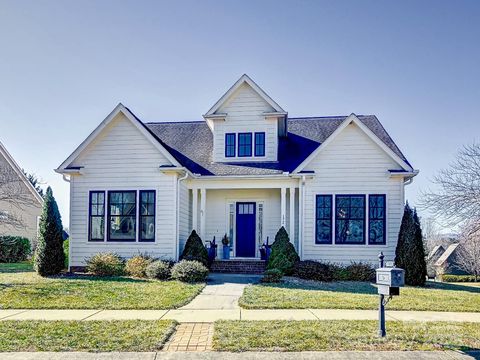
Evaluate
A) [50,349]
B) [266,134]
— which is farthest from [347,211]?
[50,349]

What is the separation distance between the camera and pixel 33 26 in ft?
44.5

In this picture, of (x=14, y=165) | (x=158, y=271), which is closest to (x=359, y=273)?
(x=158, y=271)

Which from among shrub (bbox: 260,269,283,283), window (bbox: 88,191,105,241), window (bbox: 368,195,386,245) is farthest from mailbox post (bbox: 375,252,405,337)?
window (bbox: 88,191,105,241)

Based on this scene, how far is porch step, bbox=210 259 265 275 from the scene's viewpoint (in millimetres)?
17375

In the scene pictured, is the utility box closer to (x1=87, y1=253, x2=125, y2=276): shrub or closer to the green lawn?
the green lawn

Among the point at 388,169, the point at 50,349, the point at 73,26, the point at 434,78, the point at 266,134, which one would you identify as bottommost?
the point at 50,349

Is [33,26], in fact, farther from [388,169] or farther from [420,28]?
[388,169]

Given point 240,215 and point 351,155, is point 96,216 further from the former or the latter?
point 351,155

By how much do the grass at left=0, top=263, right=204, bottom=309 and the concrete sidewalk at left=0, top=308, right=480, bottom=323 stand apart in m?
0.52

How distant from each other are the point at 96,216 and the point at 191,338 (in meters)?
11.6

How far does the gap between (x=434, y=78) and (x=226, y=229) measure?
10.2 metres

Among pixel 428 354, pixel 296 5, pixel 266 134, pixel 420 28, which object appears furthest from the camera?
pixel 266 134

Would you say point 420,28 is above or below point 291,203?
above

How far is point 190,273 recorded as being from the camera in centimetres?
1423
